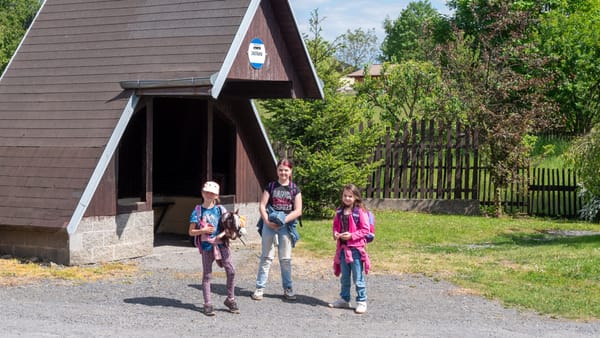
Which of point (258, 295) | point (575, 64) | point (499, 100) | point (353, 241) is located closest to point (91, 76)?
point (258, 295)

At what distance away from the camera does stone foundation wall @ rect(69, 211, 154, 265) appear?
11.4 m

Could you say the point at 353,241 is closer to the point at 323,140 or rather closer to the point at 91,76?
the point at 91,76

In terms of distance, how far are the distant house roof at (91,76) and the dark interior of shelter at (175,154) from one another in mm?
1245

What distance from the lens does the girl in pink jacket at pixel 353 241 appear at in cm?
904

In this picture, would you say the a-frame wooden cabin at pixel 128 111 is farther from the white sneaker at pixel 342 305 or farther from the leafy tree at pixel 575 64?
the leafy tree at pixel 575 64

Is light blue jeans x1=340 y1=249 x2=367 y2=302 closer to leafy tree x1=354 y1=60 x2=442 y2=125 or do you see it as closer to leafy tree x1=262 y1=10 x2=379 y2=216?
leafy tree x1=262 y1=10 x2=379 y2=216

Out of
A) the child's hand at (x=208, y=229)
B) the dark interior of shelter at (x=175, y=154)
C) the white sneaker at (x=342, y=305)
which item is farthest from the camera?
the dark interior of shelter at (x=175, y=154)

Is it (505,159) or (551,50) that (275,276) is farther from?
(551,50)

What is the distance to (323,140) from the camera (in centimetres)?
1892

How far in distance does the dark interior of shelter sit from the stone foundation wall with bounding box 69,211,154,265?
7.10 feet

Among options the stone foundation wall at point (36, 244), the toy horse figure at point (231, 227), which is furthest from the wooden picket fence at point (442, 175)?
the toy horse figure at point (231, 227)

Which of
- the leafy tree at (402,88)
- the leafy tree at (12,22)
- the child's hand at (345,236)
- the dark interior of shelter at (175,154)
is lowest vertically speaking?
the child's hand at (345,236)

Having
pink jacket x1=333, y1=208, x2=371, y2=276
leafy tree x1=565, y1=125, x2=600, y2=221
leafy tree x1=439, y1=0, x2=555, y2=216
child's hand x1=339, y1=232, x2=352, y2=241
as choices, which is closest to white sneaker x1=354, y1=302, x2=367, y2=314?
pink jacket x1=333, y1=208, x2=371, y2=276

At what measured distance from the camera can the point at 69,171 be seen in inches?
458
